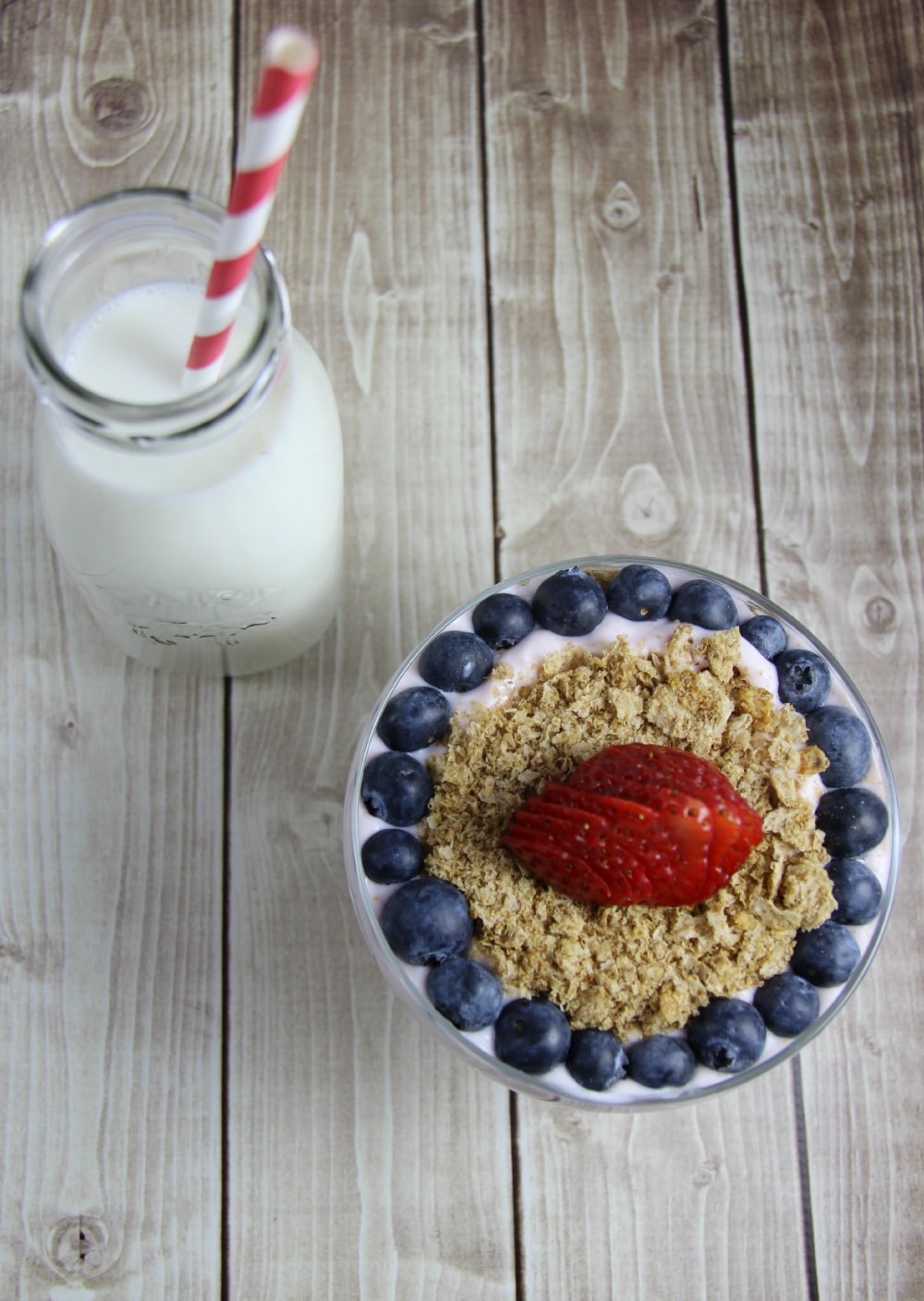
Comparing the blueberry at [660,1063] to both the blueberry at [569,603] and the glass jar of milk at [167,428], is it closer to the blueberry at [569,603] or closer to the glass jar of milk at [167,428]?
the blueberry at [569,603]

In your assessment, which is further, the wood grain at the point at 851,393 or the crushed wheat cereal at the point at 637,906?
the wood grain at the point at 851,393

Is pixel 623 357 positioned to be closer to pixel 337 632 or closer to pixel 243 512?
pixel 337 632

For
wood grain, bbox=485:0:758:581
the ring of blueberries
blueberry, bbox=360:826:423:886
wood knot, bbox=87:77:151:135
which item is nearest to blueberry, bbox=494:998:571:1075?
the ring of blueberries

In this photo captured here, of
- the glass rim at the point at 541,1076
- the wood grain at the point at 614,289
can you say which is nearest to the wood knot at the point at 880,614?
the wood grain at the point at 614,289

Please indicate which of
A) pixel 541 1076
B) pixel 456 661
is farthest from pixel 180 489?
pixel 541 1076

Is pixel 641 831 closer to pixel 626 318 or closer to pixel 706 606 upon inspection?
pixel 706 606

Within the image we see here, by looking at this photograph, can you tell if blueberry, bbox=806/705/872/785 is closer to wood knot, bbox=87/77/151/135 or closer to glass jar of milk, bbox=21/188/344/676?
glass jar of milk, bbox=21/188/344/676
